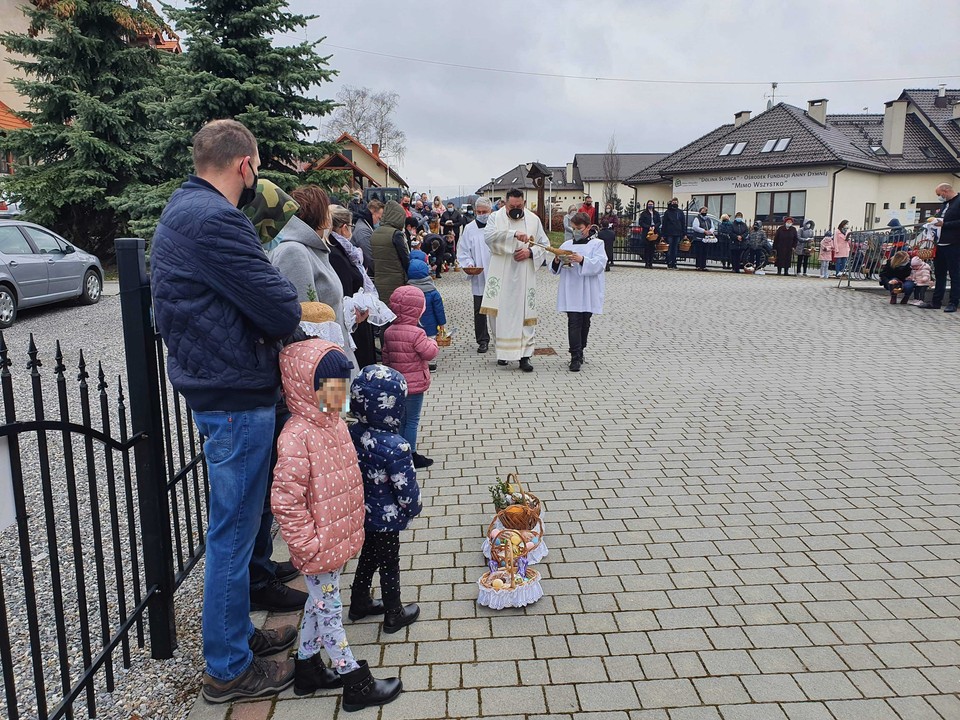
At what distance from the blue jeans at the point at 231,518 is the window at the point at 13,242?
37.7ft

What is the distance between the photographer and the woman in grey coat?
3.96 metres

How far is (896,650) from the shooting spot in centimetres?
318

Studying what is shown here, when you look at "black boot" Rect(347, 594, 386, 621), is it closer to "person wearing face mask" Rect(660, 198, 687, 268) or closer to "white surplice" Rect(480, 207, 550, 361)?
"white surplice" Rect(480, 207, 550, 361)

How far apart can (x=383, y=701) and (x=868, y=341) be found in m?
10.0

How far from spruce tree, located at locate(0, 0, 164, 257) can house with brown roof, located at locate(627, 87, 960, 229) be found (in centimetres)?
3104

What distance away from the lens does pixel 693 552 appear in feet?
13.5

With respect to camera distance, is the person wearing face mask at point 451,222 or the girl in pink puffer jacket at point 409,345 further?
the person wearing face mask at point 451,222

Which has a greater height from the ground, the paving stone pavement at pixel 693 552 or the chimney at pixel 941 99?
the chimney at pixel 941 99

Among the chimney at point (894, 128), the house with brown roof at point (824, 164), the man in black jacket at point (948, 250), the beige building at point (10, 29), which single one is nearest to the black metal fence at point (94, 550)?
the man in black jacket at point (948, 250)

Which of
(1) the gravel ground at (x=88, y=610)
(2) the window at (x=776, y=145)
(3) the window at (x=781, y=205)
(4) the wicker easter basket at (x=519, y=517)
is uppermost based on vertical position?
(2) the window at (x=776, y=145)

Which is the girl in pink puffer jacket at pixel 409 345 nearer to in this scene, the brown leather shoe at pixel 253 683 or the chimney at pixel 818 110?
the brown leather shoe at pixel 253 683

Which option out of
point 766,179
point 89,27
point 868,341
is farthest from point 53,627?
point 766,179

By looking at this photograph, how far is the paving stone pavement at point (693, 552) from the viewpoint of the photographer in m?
2.93

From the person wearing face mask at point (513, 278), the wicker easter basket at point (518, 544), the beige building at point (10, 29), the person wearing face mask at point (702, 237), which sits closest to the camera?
the wicker easter basket at point (518, 544)
